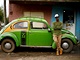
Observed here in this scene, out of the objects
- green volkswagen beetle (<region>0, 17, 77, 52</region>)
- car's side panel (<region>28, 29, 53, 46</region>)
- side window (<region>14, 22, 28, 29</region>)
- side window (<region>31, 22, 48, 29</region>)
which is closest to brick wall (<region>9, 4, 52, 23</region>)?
side window (<region>31, 22, 48, 29</region>)

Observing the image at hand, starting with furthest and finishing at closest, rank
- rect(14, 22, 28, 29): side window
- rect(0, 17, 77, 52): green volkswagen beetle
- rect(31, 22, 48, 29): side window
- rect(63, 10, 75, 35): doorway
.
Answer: rect(63, 10, 75, 35): doorway < rect(31, 22, 48, 29): side window < rect(14, 22, 28, 29): side window < rect(0, 17, 77, 52): green volkswagen beetle

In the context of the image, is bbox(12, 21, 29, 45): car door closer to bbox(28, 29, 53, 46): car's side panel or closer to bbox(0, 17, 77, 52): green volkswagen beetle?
bbox(0, 17, 77, 52): green volkswagen beetle

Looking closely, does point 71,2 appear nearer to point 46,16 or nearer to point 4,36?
point 46,16

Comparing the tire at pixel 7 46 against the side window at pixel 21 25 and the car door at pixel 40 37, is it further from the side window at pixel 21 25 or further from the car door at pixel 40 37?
the car door at pixel 40 37

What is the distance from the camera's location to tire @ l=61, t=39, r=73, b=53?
1265cm

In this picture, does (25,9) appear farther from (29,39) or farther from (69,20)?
(29,39)

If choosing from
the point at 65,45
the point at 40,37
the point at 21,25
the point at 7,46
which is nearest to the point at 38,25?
the point at 40,37

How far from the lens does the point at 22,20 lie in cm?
1291

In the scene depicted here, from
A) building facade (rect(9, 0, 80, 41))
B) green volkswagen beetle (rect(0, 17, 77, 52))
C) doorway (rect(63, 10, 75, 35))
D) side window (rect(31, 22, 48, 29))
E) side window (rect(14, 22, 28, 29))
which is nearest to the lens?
green volkswagen beetle (rect(0, 17, 77, 52))

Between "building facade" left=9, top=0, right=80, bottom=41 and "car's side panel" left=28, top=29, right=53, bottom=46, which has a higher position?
"building facade" left=9, top=0, right=80, bottom=41

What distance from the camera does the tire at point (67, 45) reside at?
12648mm

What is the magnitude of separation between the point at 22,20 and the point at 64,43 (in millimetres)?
2583

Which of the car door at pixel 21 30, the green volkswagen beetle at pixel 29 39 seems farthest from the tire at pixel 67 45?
the car door at pixel 21 30

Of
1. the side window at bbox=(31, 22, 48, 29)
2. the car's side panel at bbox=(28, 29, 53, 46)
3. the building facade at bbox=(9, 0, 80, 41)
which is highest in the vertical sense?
the building facade at bbox=(9, 0, 80, 41)
